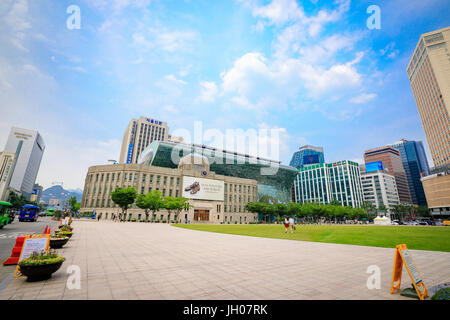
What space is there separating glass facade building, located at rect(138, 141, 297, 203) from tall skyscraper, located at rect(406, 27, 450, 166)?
6657 centimetres

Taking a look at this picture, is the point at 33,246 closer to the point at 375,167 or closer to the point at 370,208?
the point at 370,208

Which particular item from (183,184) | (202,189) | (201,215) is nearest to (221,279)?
(183,184)

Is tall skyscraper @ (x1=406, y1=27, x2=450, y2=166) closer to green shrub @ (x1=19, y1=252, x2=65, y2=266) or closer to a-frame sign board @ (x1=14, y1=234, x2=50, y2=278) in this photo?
green shrub @ (x1=19, y1=252, x2=65, y2=266)

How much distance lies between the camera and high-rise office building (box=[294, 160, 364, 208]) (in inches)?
6284

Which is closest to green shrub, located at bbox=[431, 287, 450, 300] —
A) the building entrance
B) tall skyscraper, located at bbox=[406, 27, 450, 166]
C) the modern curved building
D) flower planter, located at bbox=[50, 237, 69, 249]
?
flower planter, located at bbox=[50, 237, 69, 249]

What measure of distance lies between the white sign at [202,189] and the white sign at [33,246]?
240ft

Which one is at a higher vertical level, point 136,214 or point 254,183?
point 254,183

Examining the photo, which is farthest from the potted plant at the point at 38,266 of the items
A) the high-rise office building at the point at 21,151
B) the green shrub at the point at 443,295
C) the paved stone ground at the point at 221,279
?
the high-rise office building at the point at 21,151

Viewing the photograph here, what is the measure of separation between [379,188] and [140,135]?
189 metres

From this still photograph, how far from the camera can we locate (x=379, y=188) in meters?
164

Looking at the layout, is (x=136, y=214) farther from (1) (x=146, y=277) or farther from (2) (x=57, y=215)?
(1) (x=146, y=277)

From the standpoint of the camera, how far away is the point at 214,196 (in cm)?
8512
